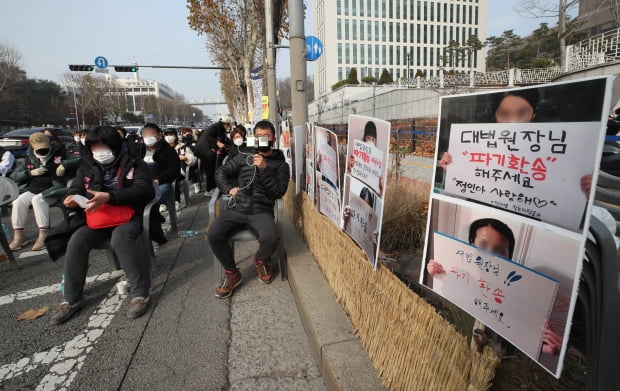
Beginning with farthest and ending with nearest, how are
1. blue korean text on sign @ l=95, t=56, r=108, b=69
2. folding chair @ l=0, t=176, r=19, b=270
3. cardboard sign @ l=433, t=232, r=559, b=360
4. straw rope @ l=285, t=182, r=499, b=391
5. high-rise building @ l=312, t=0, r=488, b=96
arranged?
high-rise building @ l=312, t=0, r=488, b=96
blue korean text on sign @ l=95, t=56, r=108, b=69
folding chair @ l=0, t=176, r=19, b=270
straw rope @ l=285, t=182, r=499, b=391
cardboard sign @ l=433, t=232, r=559, b=360

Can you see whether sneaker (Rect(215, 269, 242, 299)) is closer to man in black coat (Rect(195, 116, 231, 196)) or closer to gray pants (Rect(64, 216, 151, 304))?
gray pants (Rect(64, 216, 151, 304))

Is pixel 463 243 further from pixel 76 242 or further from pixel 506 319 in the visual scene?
pixel 76 242

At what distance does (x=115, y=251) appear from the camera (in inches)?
121

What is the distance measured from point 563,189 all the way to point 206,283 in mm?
3349

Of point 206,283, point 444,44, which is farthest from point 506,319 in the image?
point 444,44

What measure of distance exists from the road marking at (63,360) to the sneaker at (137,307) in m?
0.18

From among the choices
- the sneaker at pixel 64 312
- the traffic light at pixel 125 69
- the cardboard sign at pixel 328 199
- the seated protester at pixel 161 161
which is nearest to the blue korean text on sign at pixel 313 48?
the seated protester at pixel 161 161

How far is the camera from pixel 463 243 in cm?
142

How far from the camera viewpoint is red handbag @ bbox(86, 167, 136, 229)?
3119 millimetres

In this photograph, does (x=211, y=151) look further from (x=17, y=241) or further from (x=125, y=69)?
(x=125, y=69)

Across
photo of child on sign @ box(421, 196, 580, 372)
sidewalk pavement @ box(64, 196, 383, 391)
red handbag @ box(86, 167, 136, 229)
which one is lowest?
sidewalk pavement @ box(64, 196, 383, 391)

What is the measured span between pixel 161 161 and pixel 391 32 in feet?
274

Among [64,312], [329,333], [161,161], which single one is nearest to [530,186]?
[329,333]

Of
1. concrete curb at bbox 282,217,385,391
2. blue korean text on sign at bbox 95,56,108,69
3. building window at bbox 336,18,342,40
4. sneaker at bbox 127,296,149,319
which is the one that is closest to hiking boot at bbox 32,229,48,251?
sneaker at bbox 127,296,149,319
